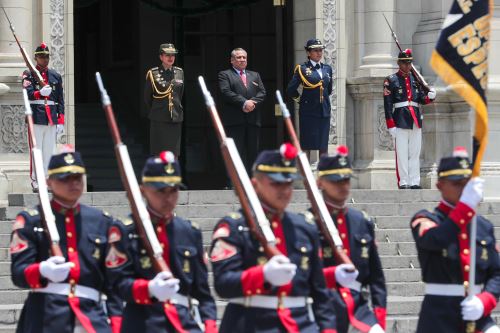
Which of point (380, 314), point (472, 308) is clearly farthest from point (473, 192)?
point (380, 314)

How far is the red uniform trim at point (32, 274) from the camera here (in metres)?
8.90

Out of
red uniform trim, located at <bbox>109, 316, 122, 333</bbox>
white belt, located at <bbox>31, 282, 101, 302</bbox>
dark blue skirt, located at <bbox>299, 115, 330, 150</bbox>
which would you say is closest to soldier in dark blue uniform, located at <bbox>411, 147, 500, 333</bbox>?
red uniform trim, located at <bbox>109, 316, 122, 333</bbox>

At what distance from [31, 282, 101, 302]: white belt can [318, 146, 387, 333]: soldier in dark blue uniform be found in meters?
1.42

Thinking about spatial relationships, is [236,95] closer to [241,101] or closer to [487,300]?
[241,101]

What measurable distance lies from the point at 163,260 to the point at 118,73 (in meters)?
18.4

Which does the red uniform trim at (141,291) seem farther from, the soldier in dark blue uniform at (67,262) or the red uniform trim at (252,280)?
the red uniform trim at (252,280)

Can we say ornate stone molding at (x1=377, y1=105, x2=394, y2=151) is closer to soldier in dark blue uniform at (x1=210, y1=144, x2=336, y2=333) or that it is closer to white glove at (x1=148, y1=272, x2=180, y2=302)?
soldier in dark blue uniform at (x1=210, y1=144, x2=336, y2=333)

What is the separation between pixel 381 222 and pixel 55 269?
8.19m

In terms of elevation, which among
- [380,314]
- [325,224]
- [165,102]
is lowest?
[380,314]

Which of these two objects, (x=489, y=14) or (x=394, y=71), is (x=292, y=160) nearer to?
(x=489, y=14)

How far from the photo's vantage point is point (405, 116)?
60.9 ft

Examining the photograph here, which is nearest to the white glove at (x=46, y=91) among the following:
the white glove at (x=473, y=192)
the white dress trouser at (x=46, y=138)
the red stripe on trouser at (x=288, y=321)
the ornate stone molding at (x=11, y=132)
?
the white dress trouser at (x=46, y=138)

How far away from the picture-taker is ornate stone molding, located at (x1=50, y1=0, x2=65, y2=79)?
61.4 ft

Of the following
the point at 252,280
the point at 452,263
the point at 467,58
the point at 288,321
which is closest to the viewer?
the point at 252,280
